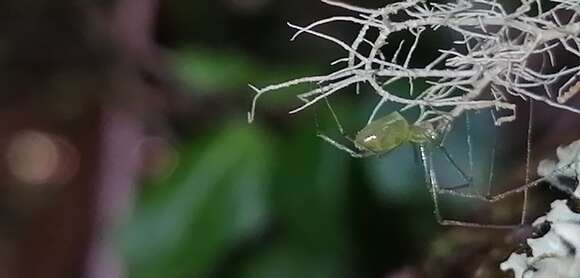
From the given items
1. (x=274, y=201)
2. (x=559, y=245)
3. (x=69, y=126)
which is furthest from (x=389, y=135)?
(x=69, y=126)

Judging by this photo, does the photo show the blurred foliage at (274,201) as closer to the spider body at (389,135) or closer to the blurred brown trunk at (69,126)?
the blurred brown trunk at (69,126)

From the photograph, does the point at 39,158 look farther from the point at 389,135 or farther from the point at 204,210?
the point at 389,135

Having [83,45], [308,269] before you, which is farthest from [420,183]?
[83,45]

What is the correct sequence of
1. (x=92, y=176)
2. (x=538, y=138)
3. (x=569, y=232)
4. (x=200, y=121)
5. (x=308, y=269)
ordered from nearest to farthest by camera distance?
(x=569, y=232) < (x=538, y=138) < (x=308, y=269) < (x=200, y=121) < (x=92, y=176)

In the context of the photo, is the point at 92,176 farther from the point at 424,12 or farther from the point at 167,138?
the point at 424,12

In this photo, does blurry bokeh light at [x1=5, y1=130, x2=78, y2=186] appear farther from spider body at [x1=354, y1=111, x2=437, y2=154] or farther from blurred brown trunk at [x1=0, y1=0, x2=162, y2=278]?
spider body at [x1=354, y1=111, x2=437, y2=154]

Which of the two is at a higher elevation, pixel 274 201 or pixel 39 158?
pixel 274 201

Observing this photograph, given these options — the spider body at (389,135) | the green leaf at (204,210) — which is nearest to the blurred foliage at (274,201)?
the green leaf at (204,210)
